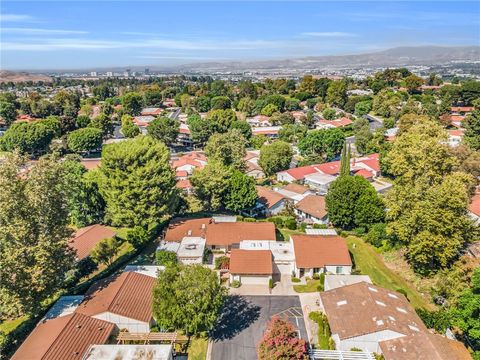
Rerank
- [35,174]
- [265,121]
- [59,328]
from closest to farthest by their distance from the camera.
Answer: [59,328], [35,174], [265,121]

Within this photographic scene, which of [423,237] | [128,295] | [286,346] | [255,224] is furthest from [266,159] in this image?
[286,346]

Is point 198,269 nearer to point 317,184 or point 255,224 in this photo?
point 255,224

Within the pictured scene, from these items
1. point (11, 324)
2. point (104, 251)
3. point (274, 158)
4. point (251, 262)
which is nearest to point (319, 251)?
point (251, 262)

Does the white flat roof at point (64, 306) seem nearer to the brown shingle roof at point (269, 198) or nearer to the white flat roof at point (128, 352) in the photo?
the white flat roof at point (128, 352)

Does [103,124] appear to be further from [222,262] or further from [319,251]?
[319,251]

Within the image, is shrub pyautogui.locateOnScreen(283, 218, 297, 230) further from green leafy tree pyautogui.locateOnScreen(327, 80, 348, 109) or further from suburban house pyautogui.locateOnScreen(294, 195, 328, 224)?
green leafy tree pyautogui.locateOnScreen(327, 80, 348, 109)

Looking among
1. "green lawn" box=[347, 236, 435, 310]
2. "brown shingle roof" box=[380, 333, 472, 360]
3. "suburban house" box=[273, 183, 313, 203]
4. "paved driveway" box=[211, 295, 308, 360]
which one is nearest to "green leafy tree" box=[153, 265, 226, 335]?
"paved driveway" box=[211, 295, 308, 360]
